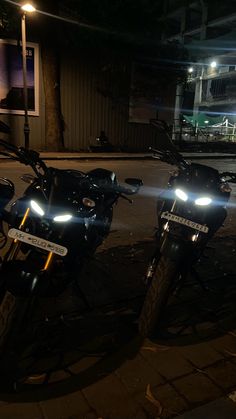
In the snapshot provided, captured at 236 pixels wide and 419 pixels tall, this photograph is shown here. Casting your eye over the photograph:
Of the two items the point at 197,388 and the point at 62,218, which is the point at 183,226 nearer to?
the point at 62,218

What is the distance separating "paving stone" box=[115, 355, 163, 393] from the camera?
2.53 metres

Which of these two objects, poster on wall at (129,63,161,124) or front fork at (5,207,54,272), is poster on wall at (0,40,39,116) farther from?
front fork at (5,207,54,272)

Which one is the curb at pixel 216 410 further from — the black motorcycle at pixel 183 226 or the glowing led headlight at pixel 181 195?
the glowing led headlight at pixel 181 195

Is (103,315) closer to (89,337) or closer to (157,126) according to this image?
(89,337)

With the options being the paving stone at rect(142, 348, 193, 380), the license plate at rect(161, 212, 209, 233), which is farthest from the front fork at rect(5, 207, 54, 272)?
the paving stone at rect(142, 348, 193, 380)

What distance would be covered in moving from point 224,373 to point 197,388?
30cm

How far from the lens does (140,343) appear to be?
3.00m

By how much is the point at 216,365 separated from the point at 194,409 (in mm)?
550

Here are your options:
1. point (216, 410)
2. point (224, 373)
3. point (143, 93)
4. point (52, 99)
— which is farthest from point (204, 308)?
point (143, 93)

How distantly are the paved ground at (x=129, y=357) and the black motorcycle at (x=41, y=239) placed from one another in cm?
38

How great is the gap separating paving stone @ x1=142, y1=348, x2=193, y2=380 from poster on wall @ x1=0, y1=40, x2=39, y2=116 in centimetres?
1622

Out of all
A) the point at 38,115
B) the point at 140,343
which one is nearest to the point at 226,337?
the point at 140,343

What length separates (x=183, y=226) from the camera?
112 inches

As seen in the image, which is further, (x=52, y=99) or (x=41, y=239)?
(x=52, y=99)
